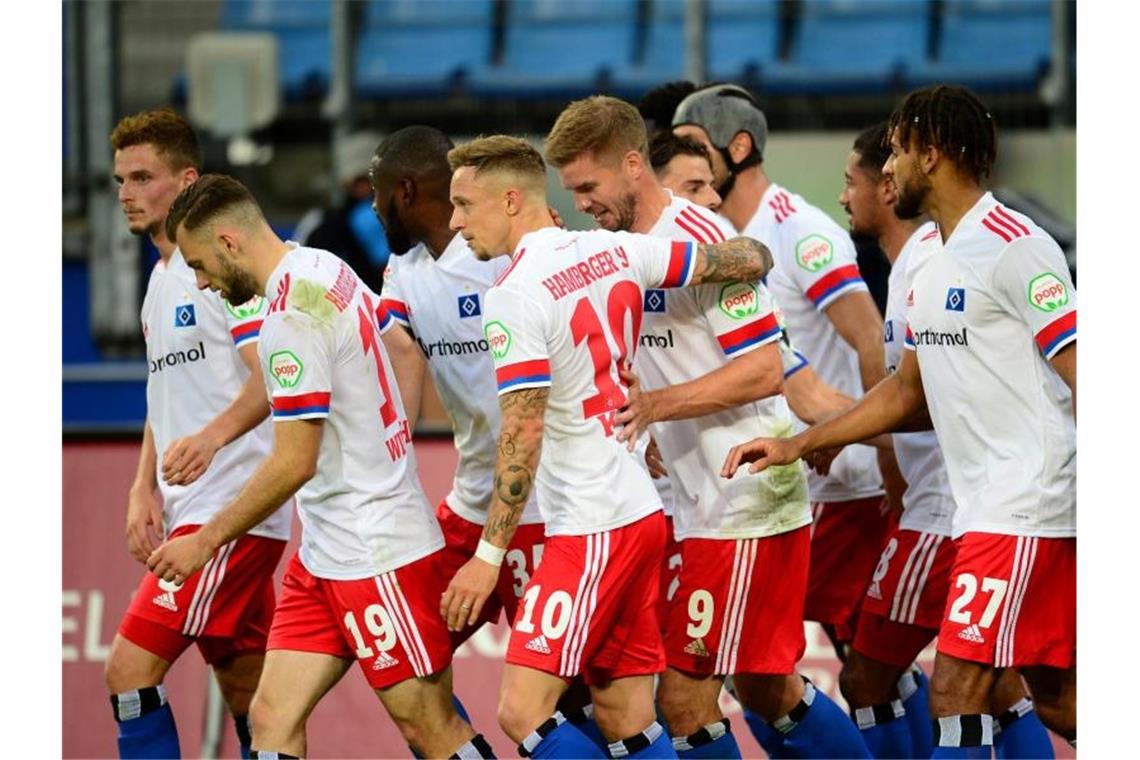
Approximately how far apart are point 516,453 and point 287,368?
2.29ft

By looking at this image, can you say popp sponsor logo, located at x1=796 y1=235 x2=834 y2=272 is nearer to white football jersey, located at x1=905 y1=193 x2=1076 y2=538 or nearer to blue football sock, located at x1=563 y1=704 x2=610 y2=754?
white football jersey, located at x1=905 y1=193 x2=1076 y2=538

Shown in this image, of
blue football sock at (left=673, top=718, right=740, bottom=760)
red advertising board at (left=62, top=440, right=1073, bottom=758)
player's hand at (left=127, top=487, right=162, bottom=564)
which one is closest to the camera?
blue football sock at (left=673, top=718, right=740, bottom=760)

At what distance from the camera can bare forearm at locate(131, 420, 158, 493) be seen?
6492 mm

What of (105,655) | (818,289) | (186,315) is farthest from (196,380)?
(105,655)

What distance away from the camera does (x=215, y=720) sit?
7.89 m

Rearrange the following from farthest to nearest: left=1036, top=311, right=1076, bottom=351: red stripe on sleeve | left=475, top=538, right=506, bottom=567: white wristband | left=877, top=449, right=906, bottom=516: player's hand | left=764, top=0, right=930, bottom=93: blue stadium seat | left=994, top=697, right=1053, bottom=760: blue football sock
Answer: left=764, top=0, right=930, bottom=93: blue stadium seat → left=877, top=449, right=906, bottom=516: player's hand → left=994, top=697, right=1053, bottom=760: blue football sock → left=475, top=538, right=506, bottom=567: white wristband → left=1036, top=311, right=1076, bottom=351: red stripe on sleeve

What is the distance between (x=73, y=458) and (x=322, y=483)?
10.4 feet

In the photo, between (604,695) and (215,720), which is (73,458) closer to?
(215,720)

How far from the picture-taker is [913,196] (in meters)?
5.29

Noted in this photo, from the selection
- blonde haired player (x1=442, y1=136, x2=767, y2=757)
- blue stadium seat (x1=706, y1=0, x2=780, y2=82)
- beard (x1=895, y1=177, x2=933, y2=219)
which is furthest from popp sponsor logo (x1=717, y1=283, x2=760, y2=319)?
blue stadium seat (x1=706, y1=0, x2=780, y2=82)

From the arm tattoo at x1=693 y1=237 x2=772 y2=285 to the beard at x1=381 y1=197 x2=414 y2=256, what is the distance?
1089mm

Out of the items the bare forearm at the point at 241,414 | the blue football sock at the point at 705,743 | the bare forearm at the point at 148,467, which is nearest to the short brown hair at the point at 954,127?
the blue football sock at the point at 705,743

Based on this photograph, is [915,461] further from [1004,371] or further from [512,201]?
[512,201]
